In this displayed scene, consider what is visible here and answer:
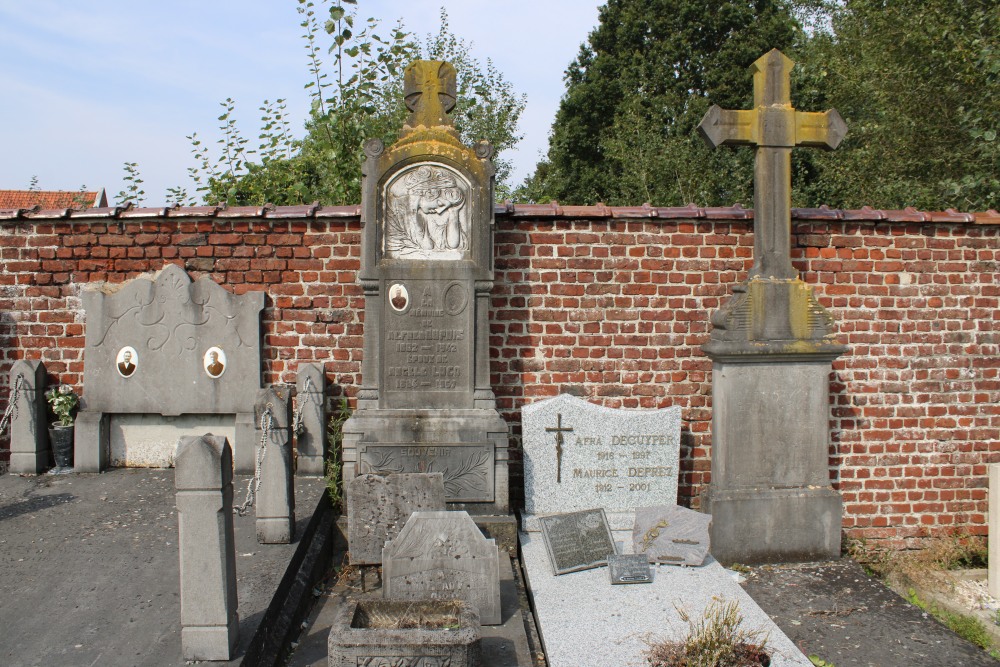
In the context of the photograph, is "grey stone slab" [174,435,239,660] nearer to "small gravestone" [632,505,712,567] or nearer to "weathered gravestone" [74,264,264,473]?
"small gravestone" [632,505,712,567]

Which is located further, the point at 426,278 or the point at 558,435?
the point at 558,435

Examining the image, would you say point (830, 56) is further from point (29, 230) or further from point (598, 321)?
point (29, 230)

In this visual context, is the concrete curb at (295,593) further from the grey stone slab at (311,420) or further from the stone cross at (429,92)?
the stone cross at (429,92)

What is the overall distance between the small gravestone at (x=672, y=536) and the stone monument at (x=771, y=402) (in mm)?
384

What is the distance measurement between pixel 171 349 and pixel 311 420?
1.34 meters

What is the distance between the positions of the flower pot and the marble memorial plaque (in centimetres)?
256

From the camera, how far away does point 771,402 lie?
573cm

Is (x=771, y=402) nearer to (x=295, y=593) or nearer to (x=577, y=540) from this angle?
(x=577, y=540)

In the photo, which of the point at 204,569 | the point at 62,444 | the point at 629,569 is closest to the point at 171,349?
the point at 62,444

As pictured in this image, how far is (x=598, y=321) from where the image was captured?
643 centimetres

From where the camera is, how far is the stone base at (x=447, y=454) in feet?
18.2

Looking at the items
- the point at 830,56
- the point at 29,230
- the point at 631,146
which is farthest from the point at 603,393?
the point at 830,56

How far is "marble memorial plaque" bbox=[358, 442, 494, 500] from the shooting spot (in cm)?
555

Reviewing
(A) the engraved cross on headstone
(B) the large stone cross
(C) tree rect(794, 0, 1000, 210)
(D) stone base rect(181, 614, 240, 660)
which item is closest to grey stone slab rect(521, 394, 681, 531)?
(A) the engraved cross on headstone
